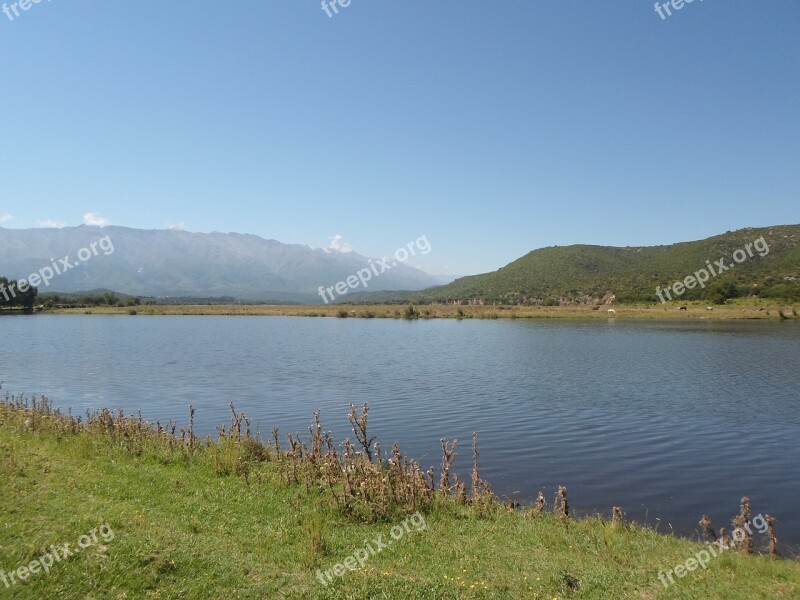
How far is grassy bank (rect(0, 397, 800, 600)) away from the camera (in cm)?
757

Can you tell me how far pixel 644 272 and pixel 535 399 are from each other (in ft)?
418

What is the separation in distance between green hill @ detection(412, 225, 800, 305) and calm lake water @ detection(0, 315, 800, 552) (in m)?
54.5

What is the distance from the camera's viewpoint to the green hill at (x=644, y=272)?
350 feet

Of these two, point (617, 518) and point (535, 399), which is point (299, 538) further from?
point (535, 399)

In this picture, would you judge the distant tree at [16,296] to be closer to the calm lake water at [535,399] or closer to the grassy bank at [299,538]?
the calm lake water at [535,399]

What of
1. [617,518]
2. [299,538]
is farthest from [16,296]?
[617,518]

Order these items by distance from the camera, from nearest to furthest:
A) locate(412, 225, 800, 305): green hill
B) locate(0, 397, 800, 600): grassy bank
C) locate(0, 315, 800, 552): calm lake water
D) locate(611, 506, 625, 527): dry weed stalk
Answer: locate(0, 397, 800, 600): grassy bank → locate(611, 506, 625, 527): dry weed stalk → locate(0, 315, 800, 552): calm lake water → locate(412, 225, 800, 305): green hill

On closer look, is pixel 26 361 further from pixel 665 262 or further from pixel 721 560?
pixel 665 262

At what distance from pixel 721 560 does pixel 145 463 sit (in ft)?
41.9

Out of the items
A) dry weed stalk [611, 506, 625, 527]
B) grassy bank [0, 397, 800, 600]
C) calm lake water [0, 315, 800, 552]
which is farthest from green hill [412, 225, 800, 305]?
grassy bank [0, 397, 800, 600]

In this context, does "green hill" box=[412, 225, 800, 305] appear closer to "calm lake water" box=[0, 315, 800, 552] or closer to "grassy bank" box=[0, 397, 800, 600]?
"calm lake water" box=[0, 315, 800, 552]

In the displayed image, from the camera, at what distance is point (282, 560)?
8516 millimetres

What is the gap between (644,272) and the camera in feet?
465

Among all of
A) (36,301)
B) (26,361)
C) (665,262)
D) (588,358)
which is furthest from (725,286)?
(36,301)
